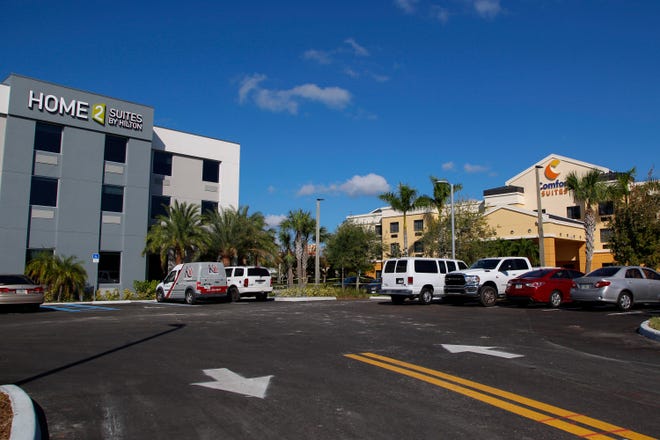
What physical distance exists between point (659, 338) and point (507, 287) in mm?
10554

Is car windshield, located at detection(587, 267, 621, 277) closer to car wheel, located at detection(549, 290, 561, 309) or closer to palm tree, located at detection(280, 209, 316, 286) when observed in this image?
car wheel, located at detection(549, 290, 561, 309)

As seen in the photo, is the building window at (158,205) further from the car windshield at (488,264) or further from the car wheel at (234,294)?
the car windshield at (488,264)

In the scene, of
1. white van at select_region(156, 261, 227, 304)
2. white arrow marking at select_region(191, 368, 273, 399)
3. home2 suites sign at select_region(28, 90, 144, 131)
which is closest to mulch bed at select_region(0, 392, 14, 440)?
white arrow marking at select_region(191, 368, 273, 399)

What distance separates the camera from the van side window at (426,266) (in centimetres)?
2412

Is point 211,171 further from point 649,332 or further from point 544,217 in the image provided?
point 649,332

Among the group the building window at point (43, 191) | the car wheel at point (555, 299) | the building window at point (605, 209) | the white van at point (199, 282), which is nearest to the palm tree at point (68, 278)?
the building window at point (43, 191)

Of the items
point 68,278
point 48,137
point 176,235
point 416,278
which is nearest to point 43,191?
point 48,137

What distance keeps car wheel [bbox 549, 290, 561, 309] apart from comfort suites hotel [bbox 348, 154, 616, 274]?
20.9 m

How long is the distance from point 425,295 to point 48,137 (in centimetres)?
2496

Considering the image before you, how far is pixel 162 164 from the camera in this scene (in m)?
40.1

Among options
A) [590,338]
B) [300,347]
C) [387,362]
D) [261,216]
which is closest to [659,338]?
[590,338]

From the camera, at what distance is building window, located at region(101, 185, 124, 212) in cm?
3522

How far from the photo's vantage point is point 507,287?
860 inches

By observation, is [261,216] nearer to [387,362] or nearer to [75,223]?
[75,223]
